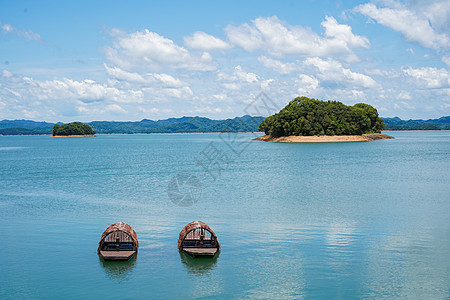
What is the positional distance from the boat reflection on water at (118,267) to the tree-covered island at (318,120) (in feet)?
451

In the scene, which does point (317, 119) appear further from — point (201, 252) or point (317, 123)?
point (201, 252)

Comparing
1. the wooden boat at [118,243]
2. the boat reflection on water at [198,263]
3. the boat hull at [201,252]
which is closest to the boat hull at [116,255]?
the wooden boat at [118,243]

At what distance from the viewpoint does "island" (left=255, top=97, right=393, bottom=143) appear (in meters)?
155

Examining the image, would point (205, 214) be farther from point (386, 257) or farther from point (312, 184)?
point (312, 184)

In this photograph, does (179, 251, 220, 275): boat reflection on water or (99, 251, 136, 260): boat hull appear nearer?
(179, 251, 220, 275): boat reflection on water

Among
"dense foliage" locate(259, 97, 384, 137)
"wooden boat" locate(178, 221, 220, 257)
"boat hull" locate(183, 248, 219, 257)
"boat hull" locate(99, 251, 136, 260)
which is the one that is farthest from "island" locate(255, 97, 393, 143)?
"boat hull" locate(99, 251, 136, 260)

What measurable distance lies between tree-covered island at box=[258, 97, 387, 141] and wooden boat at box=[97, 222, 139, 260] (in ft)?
446

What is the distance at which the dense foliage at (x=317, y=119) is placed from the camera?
155m

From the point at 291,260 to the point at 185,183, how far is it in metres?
32.1

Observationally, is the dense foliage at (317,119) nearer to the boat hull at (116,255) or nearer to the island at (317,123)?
the island at (317,123)

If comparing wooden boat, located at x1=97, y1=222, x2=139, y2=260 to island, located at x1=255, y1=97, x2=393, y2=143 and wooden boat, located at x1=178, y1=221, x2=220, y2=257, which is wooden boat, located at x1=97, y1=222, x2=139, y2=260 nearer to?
wooden boat, located at x1=178, y1=221, x2=220, y2=257

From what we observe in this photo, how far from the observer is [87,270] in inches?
805

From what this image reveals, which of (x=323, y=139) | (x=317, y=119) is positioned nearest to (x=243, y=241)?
(x=323, y=139)

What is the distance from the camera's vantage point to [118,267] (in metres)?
20.8
